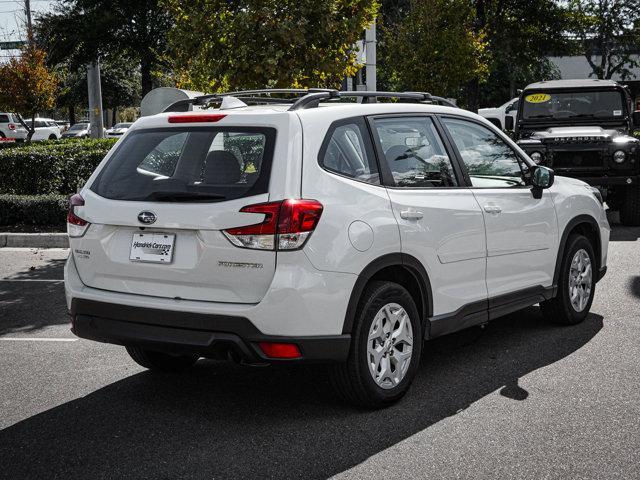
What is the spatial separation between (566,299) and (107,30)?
22.4 metres

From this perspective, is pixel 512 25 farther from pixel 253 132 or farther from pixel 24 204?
pixel 253 132

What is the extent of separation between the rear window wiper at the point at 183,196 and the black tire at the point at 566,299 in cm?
322

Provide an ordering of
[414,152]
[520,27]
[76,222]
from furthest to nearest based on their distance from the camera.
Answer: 1. [520,27]
2. [414,152]
3. [76,222]

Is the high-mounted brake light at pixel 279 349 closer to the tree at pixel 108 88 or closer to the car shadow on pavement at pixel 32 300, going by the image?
the car shadow on pavement at pixel 32 300

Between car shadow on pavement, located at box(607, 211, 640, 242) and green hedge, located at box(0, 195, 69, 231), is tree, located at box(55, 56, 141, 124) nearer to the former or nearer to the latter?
green hedge, located at box(0, 195, 69, 231)

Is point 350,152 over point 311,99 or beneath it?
beneath

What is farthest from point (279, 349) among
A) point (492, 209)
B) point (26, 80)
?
point (26, 80)

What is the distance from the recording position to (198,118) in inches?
192

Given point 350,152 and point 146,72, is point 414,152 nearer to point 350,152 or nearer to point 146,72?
point 350,152

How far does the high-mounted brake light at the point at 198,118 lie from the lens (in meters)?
4.82

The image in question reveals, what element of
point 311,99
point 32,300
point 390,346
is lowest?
point 32,300

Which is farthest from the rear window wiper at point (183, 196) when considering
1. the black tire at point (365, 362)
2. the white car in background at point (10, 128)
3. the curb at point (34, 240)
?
the white car in background at point (10, 128)

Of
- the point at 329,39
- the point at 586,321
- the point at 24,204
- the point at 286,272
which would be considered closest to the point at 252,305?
the point at 286,272

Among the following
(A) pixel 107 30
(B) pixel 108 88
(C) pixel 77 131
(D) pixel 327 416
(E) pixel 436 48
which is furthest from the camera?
(B) pixel 108 88
